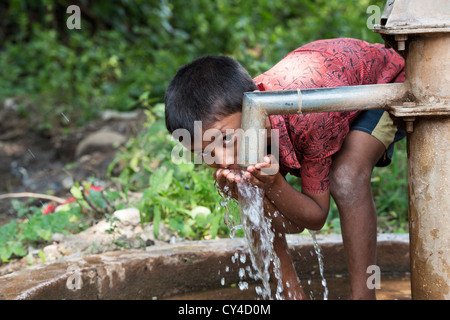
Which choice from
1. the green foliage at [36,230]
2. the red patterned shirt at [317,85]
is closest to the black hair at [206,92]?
the red patterned shirt at [317,85]

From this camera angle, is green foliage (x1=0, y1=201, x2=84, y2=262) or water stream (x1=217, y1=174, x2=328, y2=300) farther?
green foliage (x1=0, y1=201, x2=84, y2=262)

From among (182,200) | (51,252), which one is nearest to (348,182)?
(182,200)

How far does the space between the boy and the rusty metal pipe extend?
143mm

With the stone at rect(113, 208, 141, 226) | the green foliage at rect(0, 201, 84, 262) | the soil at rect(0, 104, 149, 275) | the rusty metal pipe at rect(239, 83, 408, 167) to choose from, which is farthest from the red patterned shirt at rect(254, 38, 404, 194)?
the soil at rect(0, 104, 149, 275)

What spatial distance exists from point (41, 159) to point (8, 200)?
1.25 meters

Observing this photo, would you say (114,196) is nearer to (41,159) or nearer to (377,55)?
(377,55)

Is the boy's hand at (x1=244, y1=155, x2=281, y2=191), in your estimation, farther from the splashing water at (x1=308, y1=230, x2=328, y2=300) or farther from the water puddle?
the water puddle

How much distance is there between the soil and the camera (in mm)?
4703

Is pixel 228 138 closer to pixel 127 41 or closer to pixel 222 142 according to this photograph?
pixel 222 142

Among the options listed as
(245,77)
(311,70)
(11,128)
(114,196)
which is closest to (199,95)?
(245,77)

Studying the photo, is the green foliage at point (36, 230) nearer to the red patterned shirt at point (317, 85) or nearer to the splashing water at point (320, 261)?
the splashing water at point (320, 261)

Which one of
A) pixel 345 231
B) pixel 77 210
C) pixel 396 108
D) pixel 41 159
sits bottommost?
pixel 41 159

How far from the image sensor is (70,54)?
6.86 meters

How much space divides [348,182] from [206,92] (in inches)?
22.2
